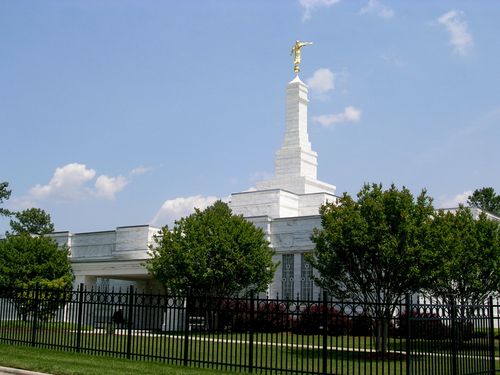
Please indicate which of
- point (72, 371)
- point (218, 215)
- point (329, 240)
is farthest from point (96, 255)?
point (72, 371)

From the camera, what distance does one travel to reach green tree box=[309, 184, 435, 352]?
71.8ft

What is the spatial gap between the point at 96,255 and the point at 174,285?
15358 millimetres

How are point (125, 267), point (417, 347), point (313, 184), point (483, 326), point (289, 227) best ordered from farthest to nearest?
point (313, 184) → point (125, 267) → point (289, 227) → point (483, 326) → point (417, 347)

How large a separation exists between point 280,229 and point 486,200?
32254 millimetres

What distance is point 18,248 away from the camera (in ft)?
132

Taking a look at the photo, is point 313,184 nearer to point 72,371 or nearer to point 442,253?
point 442,253

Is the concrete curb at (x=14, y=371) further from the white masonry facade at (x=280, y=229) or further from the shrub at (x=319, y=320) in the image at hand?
the white masonry facade at (x=280, y=229)

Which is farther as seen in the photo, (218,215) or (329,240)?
(218,215)

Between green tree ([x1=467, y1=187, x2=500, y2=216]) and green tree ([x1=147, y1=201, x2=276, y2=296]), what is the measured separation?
35.4 meters

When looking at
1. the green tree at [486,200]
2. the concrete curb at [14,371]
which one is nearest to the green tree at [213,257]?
the concrete curb at [14,371]

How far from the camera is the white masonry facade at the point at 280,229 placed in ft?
128

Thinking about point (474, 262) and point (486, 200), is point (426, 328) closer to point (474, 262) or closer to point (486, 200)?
point (474, 262)

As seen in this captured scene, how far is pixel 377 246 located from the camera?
21828mm

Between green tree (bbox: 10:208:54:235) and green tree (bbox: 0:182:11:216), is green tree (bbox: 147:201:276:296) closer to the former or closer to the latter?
green tree (bbox: 0:182:11:216)
